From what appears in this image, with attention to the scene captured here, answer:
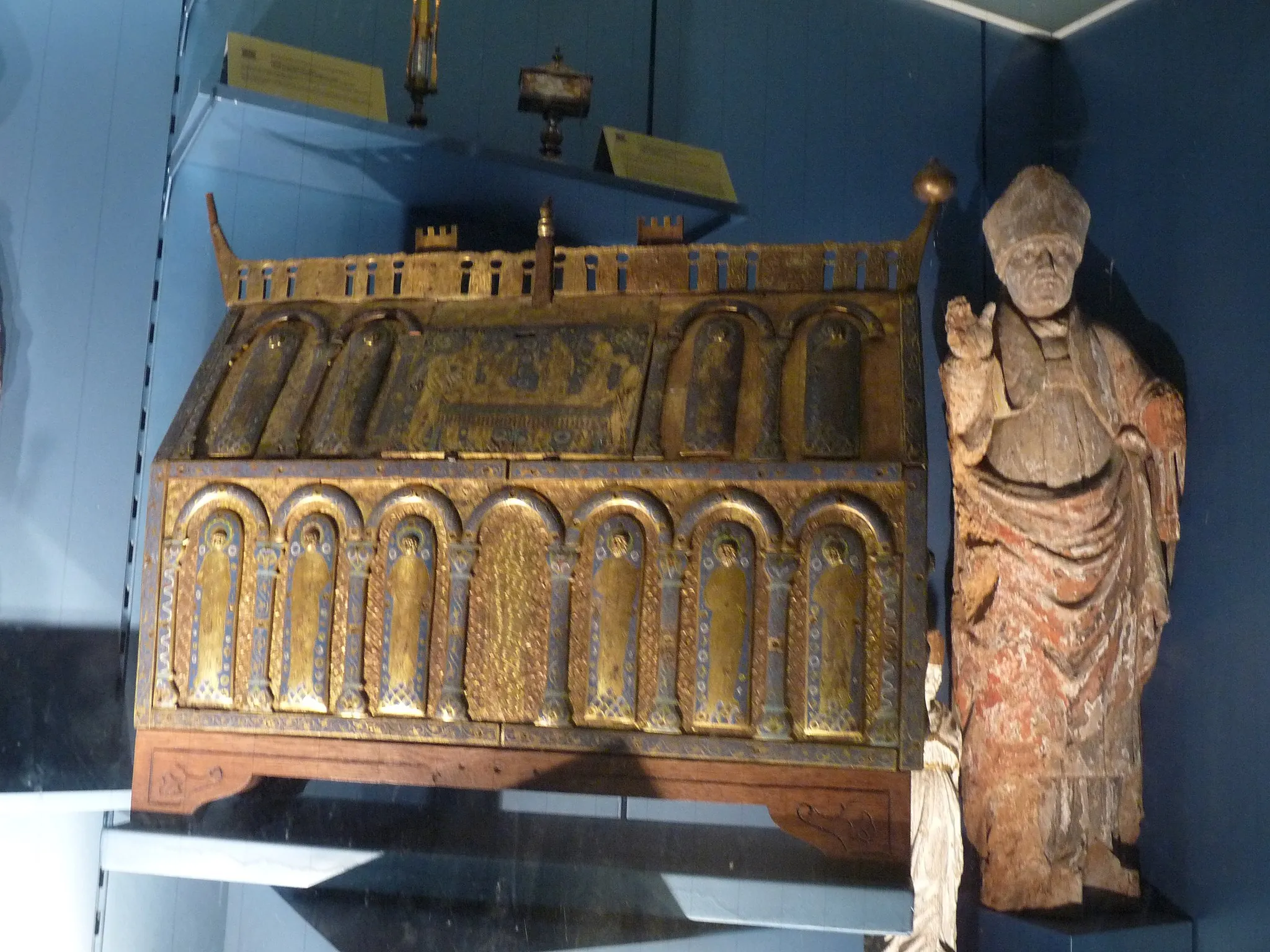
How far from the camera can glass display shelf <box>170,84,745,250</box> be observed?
11.0ft

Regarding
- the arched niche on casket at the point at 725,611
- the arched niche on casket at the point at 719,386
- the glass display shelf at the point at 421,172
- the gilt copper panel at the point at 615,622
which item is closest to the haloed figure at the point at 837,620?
the arched niche on casket at the point at 725,611

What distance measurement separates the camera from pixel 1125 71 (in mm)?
3887

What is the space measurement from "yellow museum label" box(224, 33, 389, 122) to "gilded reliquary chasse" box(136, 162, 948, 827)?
596mm

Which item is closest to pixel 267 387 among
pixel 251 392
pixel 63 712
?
pixel 251 392

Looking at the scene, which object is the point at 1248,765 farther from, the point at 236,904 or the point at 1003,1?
the point at 236,904

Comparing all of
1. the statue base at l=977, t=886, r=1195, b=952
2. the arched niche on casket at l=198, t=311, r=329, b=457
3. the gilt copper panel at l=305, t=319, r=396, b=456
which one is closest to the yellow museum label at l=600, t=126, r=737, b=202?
the gilt copper panel at l=305, t=319, r=396, b=456

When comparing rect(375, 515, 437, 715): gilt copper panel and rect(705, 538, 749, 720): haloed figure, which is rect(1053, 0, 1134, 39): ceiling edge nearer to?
rect(705, 538, 749, 720): haloed figure

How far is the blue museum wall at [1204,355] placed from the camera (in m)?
3.53

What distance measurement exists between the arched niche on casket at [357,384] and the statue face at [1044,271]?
2.07 m

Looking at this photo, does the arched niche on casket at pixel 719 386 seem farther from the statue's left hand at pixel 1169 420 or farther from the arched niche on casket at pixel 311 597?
the statue's left hand at pixel 1169 420

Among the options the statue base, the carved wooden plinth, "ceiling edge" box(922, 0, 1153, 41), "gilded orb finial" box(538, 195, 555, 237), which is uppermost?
"ceiling edge" box(922, 0, 1153, 41)

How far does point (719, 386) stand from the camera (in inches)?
118

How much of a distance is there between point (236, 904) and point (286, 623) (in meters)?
1.02

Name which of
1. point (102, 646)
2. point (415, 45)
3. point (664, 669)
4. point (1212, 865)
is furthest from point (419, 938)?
point (415, 45)
